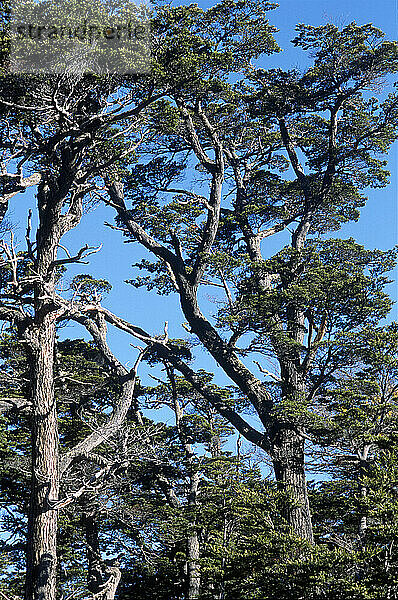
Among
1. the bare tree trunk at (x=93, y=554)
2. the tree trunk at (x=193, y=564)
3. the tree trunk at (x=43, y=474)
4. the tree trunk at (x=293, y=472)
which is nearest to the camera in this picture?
the tree trunk at (x=43, y=474)

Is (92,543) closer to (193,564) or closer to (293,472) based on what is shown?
(193,564)

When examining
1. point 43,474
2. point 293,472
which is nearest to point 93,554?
point 293,472

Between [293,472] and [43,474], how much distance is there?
582 cm

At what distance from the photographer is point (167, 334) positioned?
52.5ft

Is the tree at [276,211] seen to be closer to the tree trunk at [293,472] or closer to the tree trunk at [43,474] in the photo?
the tree trunk at [293,472]

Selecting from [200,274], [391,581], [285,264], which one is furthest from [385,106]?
[391,581]

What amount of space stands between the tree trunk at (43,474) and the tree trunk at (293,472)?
15.9 feet

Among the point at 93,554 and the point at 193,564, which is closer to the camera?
the point at 193,564

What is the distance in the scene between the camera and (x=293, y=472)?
48.0 feet

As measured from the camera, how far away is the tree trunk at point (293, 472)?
13.9m

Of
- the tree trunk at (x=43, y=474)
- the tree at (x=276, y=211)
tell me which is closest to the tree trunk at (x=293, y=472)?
the tree at (x=276, y=211)

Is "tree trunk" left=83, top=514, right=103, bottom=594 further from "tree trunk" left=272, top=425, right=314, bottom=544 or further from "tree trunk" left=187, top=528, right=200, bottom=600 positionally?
"tree trunk" left=272, top=425, right=314, bottom=544

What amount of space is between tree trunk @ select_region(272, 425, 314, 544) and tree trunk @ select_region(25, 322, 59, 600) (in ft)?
15.9

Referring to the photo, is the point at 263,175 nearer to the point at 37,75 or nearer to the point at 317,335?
the point at 317,335
